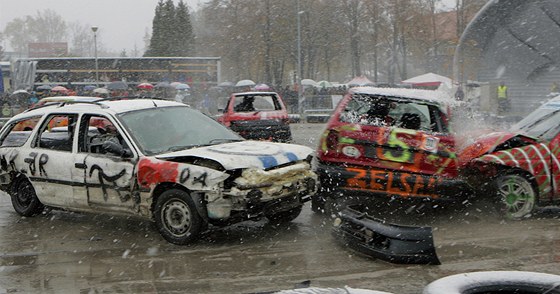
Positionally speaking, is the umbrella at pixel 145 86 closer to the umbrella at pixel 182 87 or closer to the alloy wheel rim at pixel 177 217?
the umbrella at pixel 182 87

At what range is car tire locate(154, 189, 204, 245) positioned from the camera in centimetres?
688

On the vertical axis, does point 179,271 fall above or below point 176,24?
below

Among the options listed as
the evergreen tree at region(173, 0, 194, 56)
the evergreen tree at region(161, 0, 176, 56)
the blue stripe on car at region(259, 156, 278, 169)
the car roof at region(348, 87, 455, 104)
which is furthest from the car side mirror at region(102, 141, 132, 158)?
the evergreen tree at region(161, 0, 176, 56)

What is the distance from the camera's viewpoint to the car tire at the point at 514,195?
26.1 ft

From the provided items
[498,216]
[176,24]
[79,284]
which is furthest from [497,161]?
[176,24]

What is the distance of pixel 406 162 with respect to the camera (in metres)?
7.91

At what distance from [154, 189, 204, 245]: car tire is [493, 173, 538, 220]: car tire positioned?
3.83m

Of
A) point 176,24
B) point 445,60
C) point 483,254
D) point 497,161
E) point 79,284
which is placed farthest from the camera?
point 176,24

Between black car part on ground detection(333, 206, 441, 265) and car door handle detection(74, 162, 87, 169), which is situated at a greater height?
car door handle detection(74, 162, 87, 169)

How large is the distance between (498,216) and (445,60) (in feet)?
152

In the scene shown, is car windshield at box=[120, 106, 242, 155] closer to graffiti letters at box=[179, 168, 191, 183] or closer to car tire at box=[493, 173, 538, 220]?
graffiti letters at box=[179, 168, 191, 183]

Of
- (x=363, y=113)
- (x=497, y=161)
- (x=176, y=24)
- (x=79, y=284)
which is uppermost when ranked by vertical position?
(x=176, y=24)

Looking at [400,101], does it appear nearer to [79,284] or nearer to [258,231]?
[258,231]

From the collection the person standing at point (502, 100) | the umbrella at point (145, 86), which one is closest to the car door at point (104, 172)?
the person standing at point (502, 100)
